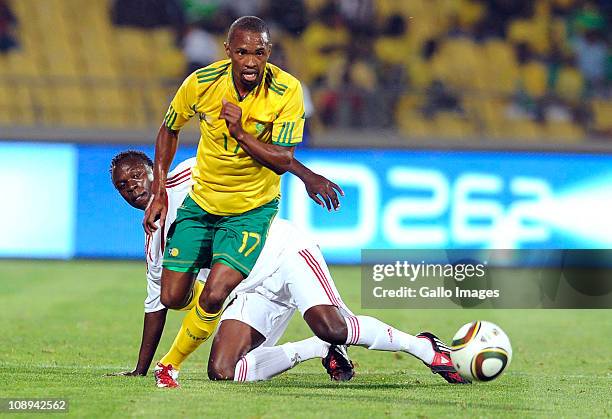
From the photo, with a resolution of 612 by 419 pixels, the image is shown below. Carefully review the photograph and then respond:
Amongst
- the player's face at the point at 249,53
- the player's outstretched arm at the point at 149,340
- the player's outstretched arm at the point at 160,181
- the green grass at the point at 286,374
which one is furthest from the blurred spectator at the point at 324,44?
the player's face at the point at 249,53

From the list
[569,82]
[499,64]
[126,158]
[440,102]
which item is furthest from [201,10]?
[126,158]

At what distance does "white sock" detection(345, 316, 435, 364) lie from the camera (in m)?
6.52

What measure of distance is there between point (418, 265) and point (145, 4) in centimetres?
588

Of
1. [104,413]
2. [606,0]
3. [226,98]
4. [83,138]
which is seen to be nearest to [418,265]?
[83,138]

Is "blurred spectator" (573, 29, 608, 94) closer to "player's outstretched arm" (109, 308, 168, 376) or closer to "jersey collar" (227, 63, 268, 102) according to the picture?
"jersey collar" (227, 63, 268, 102)

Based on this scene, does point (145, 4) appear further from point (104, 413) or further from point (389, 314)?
point (104, 413)

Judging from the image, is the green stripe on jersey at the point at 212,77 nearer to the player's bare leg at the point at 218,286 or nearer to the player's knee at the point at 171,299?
the player's bare leg at the point at 218,286

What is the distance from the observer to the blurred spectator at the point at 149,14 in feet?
53.0

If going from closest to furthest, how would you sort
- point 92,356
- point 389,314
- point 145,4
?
point 92,356, point 389,314, point 145,4

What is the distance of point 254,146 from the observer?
6.29 meters

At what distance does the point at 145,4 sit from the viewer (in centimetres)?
1633

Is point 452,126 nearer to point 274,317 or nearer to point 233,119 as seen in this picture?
point 274,317

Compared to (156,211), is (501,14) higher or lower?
higher

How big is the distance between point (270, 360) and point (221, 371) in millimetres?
292
